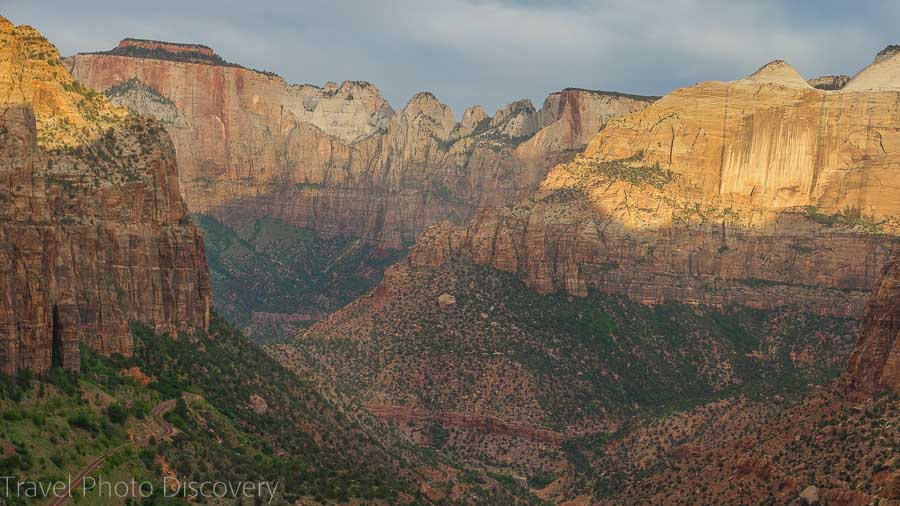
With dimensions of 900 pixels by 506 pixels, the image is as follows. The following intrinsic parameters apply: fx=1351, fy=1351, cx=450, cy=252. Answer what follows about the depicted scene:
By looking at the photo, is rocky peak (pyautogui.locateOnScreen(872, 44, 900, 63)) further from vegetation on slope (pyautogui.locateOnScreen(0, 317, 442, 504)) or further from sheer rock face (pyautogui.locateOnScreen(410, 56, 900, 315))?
vegetation on slope (pyautogui.locateOnScreen(0, 317, 442, 504))

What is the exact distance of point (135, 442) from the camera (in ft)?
217

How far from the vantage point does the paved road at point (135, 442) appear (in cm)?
5612

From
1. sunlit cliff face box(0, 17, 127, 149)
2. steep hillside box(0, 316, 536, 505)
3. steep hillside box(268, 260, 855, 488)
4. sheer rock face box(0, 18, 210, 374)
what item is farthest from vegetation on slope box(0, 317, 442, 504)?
steep hillside box(268, 260, 855, 488)

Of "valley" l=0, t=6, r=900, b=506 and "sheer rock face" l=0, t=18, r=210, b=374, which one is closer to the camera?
"sheer rock face" l=0, t=18, r=210, b=374

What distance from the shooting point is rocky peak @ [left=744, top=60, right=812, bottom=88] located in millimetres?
171625

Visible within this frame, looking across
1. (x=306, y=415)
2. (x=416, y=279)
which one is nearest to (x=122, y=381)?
(x=306, y=415)

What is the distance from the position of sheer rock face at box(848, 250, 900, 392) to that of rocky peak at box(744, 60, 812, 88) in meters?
89.0

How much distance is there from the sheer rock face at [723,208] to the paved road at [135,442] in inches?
3253

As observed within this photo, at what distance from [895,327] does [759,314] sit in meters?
75.6

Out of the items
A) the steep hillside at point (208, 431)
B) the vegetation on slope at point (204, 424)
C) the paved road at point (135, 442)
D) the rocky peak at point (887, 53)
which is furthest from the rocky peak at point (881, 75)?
the paved road at point (135, 442)

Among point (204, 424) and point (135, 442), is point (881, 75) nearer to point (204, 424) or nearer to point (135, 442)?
point (204, 424)

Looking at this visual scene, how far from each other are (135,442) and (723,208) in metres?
113

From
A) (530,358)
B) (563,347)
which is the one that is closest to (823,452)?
(530,358)

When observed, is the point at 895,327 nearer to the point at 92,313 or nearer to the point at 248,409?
the point at 248,409
